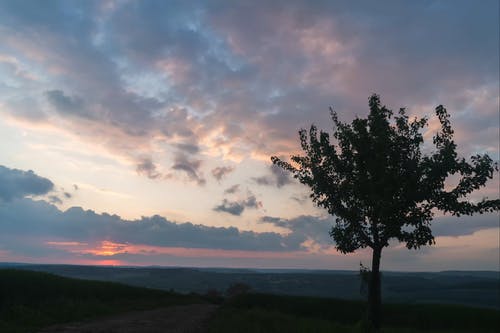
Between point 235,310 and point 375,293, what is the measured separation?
42.8ft

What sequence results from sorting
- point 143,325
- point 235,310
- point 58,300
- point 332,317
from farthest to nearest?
point 332,317, point 235,310, point 58,300, point 143,325

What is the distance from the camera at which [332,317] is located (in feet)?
132

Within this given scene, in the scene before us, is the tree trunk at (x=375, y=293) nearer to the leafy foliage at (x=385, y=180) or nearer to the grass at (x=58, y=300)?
the leafy foliage at (x=385, y=180)

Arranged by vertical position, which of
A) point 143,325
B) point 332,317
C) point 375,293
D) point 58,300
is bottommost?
point 332,317

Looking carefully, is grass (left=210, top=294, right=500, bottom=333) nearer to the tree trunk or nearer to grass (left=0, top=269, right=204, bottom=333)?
the tree trunk

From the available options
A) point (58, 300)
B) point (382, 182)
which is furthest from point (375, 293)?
point (58, 300)

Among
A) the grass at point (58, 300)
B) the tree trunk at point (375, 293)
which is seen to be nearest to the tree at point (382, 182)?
the tree trunk at point (375, 293)

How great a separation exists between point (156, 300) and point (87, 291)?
7273mm

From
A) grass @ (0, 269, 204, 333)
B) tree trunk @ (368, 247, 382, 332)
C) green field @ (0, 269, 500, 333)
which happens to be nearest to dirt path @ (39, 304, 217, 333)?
green field @ (0, 269, 500, 333)

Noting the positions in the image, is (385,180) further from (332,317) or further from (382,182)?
(332,317)

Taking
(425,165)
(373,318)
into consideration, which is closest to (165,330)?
(373,318)

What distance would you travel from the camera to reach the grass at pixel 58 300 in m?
29.4

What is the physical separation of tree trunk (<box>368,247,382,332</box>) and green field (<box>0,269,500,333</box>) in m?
1.58

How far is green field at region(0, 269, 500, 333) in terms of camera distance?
90.3 feet
